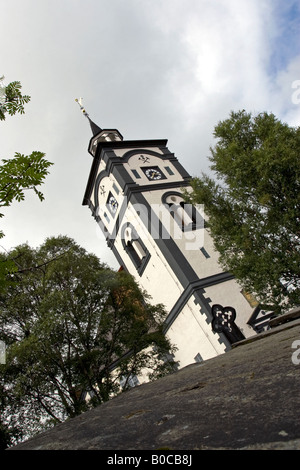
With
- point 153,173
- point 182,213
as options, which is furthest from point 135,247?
point 153,173

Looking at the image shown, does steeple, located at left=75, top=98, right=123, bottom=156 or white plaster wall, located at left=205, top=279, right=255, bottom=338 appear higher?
steeple, located at left=75, top=98, right=123, bottom=156

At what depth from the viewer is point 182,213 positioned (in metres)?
18.2

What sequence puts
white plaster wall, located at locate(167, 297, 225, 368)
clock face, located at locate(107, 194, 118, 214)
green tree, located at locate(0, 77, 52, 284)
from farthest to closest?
1. clock face, located at locate(107, 194, 118, 214)
2. white plaster wall, located at locate(167, 297, 225, 368)
3. green tree, located at locate(0, 77, 52, 284)

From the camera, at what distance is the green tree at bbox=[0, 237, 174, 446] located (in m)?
9.34

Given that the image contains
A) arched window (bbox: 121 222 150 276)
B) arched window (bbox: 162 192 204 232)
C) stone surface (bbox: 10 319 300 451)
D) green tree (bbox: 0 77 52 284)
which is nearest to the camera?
stone surface (bbox: 10 319 300 451)

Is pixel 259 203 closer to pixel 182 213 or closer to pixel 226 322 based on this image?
pixel 226 322

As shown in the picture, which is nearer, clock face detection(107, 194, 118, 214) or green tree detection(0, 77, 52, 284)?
green tree detection(0, 77, 52, 284)

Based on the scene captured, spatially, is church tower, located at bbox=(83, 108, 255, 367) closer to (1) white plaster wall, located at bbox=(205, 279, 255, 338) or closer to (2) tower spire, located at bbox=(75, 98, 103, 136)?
(1) white plaster wall, located at bbox=(205, 279, 255, 338)

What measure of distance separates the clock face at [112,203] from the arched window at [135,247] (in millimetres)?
1749

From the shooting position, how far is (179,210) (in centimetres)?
1833

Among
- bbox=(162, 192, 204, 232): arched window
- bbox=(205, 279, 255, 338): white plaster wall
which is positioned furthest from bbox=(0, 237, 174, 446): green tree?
bbox=(162, 192, 204, 232): arched window

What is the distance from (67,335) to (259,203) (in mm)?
7724

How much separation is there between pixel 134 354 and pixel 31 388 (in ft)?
12.5
